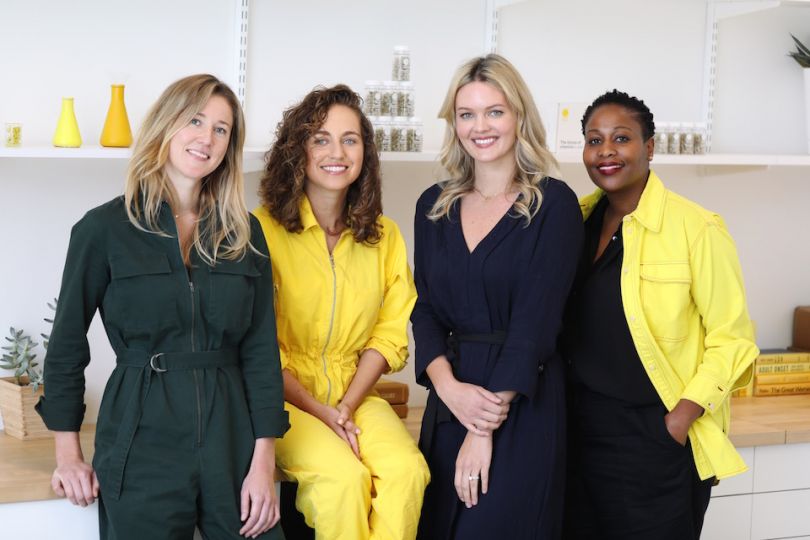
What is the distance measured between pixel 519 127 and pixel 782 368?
1.56 meters

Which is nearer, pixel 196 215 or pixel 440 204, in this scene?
pixel 196 215

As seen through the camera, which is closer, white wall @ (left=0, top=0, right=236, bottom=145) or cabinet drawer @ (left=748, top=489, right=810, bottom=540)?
white wall @ (left=0, top=0, right=236, bottom=145)

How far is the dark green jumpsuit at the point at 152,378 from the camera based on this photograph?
1.84 meters

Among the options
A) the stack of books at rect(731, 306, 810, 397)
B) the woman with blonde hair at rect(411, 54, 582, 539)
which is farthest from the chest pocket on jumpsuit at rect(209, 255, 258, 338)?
the stack of books at rect(731, 306, 810, 397)

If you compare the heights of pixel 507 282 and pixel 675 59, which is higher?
pixel 675 59

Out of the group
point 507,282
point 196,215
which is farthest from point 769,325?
point 196,215

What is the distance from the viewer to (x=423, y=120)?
2.84 metres

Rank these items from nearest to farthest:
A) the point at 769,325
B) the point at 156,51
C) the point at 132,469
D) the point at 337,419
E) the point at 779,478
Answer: the point at 132,469
the point at 337,419
the point at 156,51
the point at 779,478
the point at 769,325

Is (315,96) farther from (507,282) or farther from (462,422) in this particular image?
(462,422)

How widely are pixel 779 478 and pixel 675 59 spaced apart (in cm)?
127

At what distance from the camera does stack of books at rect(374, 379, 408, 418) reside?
2680 millimetres

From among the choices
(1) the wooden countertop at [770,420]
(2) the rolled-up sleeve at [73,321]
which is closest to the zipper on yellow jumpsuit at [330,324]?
(2) the rolled-up sleeve at [73,321]

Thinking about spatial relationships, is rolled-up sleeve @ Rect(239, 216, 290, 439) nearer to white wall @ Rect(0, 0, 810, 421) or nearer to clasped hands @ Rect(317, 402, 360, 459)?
clasped hands @ Rect(317, 402, 360, 459)

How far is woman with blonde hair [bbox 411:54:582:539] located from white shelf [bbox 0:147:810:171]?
0.36 metres
